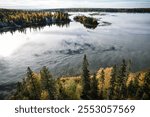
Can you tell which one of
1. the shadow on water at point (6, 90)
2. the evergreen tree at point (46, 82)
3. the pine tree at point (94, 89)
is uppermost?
the evergreen tree at point (46, 82)

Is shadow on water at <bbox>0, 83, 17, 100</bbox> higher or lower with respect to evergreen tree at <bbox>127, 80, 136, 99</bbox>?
lower

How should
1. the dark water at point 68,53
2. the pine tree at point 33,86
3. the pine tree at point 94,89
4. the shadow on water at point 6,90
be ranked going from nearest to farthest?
the pine tree at point 33,86, the pine tree at point 94,89, the shadow on water at point 6,90, the dark water at point 68,53

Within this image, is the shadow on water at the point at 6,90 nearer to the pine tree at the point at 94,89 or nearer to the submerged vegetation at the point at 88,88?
the submerged vegetation at the point at 88,88

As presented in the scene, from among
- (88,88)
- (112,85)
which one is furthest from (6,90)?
(112,85)

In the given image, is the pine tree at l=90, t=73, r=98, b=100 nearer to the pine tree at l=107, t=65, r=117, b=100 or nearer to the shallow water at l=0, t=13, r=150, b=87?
the pine tree at l=107, t=65, r=117, b=100

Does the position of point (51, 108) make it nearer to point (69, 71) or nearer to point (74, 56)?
point (69, 71)

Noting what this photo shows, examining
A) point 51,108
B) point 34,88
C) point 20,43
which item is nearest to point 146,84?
point 34,88

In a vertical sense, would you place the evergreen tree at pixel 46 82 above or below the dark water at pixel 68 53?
above

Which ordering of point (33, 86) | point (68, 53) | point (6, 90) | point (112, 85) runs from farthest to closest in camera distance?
point (68, 53), point (6, 90), point (112, 85), point (33, 86)

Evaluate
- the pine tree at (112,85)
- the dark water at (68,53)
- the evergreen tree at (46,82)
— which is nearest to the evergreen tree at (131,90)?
the pine tree at (112,85)

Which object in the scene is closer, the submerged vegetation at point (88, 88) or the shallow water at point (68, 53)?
the submerged vegetation at point (88, 88)

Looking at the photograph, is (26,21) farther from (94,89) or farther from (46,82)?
(46,82)

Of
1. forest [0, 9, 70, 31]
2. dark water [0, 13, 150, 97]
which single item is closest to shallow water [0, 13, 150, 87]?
dark water [0, 13, 150, 97]
